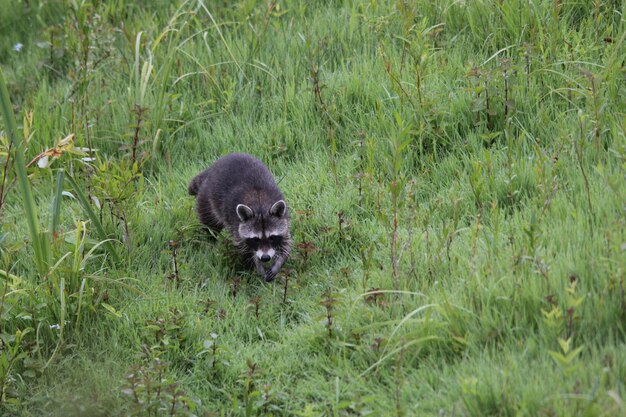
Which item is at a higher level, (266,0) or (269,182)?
(266,0)

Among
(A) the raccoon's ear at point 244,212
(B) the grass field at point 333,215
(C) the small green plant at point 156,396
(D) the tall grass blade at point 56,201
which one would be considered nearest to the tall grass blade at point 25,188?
(B) the grass field at point 333,215

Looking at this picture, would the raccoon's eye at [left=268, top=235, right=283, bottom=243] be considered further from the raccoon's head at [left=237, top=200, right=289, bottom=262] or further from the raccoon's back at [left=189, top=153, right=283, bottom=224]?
the raccoon's back at [left=189, top=153, right=283, bottom=224]

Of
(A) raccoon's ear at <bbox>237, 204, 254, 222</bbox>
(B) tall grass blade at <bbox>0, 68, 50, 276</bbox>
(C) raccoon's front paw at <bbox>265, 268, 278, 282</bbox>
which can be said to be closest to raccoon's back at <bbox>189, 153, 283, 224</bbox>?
(A) raccoon's ear at <bbox>237, 204, 254, 222</bbox>

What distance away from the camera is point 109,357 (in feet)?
17.2

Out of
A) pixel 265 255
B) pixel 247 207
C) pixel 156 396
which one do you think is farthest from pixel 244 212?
pixel 156 396

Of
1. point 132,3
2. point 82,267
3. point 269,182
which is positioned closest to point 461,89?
point 269,182

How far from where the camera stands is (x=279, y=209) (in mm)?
6270

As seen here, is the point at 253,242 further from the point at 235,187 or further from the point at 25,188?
the point at 25,188

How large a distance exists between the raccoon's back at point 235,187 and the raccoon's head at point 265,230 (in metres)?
0.15

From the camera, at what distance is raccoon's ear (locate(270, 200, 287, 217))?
20.3 ft

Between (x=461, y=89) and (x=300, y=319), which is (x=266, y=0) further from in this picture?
(x=300, y=319)

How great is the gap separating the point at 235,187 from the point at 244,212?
0.92ft

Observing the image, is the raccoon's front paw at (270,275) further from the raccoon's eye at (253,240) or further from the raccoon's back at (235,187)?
the raccoon's back at (235,187)

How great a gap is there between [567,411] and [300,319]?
2.10m
